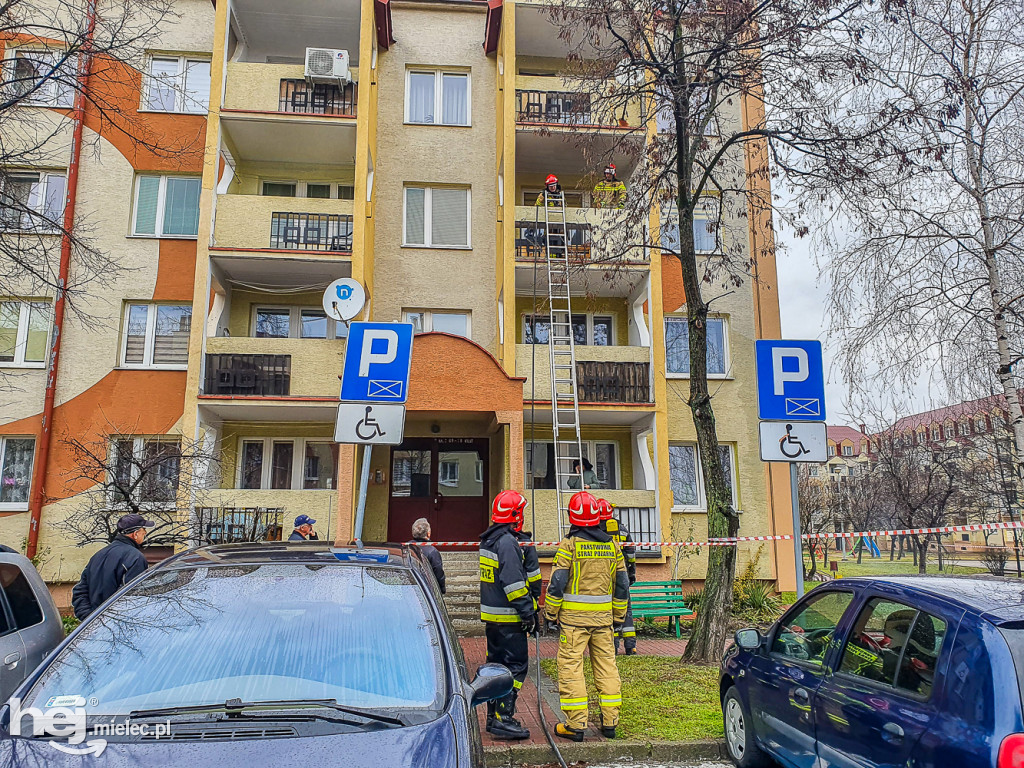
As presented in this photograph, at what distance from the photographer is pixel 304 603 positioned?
10.9 feet

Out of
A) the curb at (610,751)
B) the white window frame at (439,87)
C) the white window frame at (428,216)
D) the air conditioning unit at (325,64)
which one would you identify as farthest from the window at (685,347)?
the curb at (610,751)

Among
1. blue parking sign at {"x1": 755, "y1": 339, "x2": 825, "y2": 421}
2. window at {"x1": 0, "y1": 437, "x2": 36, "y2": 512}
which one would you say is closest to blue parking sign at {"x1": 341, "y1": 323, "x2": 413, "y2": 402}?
blue parking sign at {"x1": 755, "y1": 339, "x2": 825, "y2": 421}

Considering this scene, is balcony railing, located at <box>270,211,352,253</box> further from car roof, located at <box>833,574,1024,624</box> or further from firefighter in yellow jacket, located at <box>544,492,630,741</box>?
car roof, located at <box>833,574,1024,624</box>

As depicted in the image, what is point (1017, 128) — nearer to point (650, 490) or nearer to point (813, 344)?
point (813, 344)

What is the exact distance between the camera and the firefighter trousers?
605cm

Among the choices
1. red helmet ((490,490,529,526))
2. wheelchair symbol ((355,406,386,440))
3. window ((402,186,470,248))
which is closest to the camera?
red helmet ((490,490,529,526))

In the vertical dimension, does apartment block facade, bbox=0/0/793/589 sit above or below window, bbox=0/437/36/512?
above

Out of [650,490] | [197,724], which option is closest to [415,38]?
[650,490]

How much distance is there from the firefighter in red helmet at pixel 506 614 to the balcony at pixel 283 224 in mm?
10010

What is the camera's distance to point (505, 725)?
613 centimetres

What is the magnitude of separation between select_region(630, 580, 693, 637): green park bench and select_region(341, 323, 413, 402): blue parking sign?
678 centimetres

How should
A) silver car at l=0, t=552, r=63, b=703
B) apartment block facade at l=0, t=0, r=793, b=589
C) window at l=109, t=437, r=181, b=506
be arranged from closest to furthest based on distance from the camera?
1. silver car at l=0, t=552, r=63, b=703
2. window at l=109, t=437, r=181, b=506
3. apartment block facade at l=0, t=0, r=793, b=589

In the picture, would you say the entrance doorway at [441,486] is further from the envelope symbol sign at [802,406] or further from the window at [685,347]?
the envelope symbol sign at [802,406]

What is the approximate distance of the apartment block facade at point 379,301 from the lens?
14031mm
